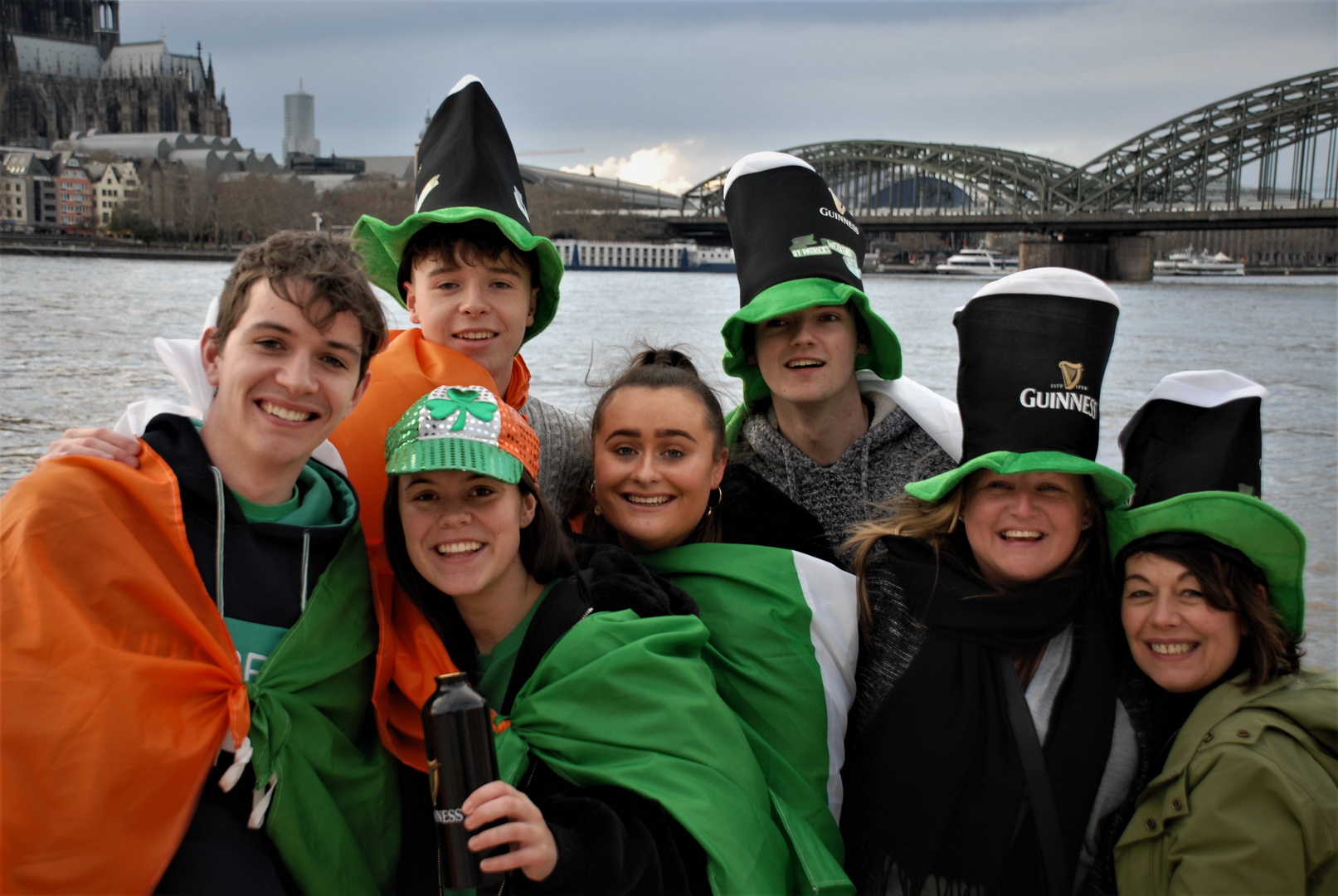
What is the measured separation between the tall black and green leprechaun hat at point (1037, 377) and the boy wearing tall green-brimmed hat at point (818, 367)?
0.64 metres

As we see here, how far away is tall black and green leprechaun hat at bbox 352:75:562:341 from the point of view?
3.07 meters

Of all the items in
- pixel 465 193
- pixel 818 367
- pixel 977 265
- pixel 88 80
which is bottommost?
pixel 818 367

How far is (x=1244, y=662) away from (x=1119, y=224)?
52399 mm

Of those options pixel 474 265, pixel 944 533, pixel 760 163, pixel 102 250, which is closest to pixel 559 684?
pixel 944 533

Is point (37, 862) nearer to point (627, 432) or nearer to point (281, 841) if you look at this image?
point (281, 841)

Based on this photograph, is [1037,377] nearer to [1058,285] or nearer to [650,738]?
[1058,285]

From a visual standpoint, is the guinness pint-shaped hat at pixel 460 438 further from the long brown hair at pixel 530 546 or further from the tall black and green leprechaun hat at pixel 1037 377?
the tall black and green leprechaun hat at pixel 1037 377

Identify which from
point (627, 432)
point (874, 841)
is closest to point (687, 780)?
point (874, 841)

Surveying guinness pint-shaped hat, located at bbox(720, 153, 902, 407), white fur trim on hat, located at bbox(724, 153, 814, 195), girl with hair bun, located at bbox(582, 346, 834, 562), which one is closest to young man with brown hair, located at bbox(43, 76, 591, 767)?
girl with hair bun, located at bbox(582, 346, 834, 562)

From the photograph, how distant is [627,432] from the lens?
2791 millimetres

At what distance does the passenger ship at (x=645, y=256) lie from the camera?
75.7 meters

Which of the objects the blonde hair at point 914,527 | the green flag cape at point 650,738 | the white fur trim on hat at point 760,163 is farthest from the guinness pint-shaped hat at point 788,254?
the green flag cape at point 650,738

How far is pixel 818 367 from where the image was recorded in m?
3.30

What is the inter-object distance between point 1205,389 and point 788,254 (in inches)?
52.7
